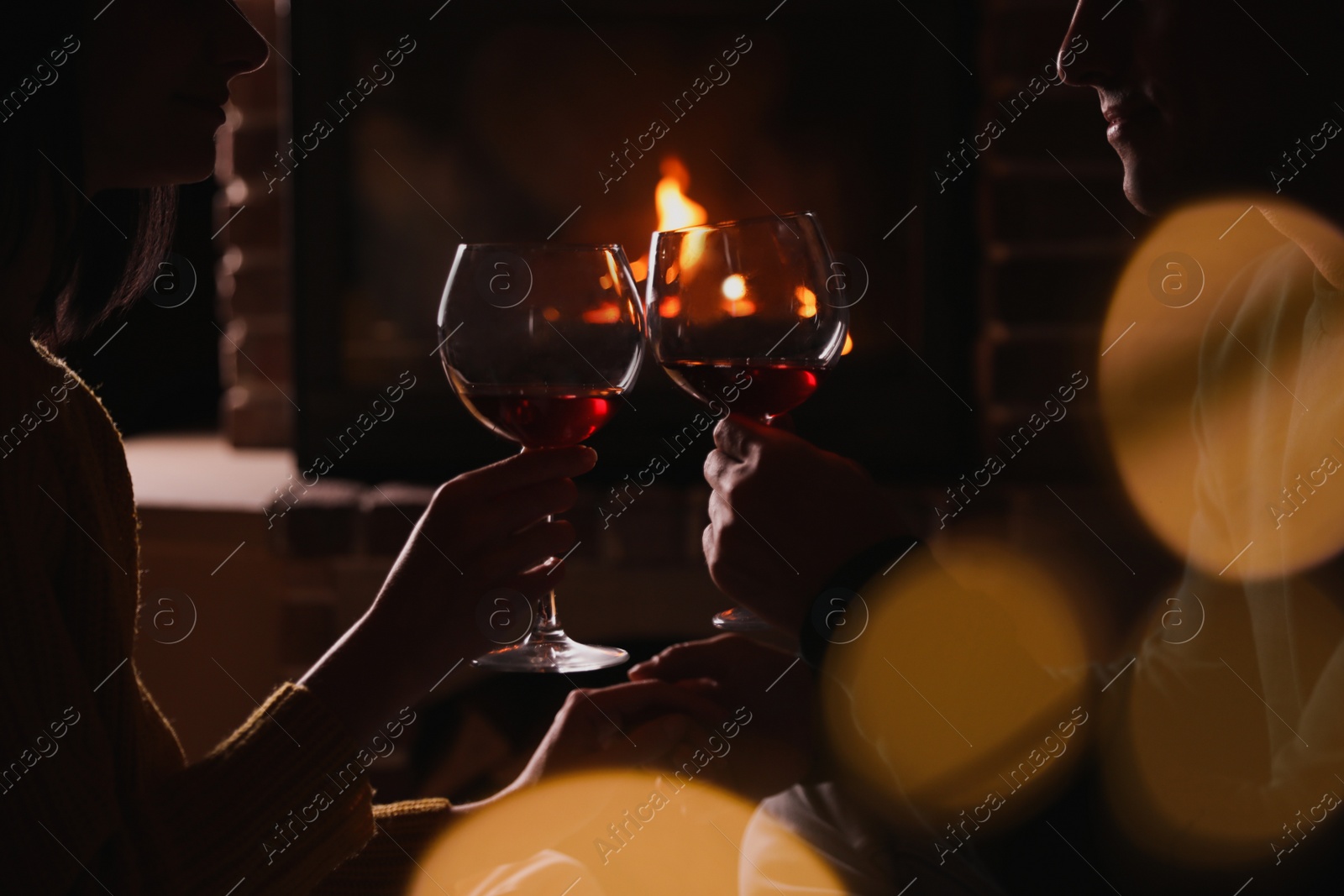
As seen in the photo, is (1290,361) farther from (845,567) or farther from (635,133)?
(635,133)

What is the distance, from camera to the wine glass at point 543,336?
0.86 metres

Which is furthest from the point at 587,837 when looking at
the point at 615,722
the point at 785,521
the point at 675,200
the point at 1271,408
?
the point at 675,200

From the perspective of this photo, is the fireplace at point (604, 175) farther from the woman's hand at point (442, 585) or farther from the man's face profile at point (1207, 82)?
the woman's hand at point (442, 585)

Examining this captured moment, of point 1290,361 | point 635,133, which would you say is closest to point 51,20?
point 1290,361

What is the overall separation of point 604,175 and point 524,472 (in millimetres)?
1390

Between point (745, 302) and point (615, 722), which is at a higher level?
point (745, 302)

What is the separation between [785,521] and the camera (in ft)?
2.87

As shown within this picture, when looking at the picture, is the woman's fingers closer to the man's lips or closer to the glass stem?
the glass stem

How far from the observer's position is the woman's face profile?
0.84 metres

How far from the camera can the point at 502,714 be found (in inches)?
70.2

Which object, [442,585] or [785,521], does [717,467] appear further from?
[442,585]

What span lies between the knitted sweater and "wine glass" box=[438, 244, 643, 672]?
0.52 feet

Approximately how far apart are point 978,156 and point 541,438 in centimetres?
130

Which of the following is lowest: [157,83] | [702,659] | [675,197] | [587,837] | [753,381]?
[587,837]
